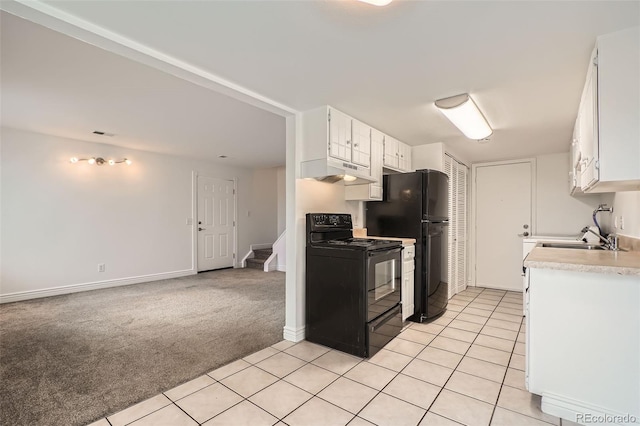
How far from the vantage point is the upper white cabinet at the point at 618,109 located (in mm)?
1566

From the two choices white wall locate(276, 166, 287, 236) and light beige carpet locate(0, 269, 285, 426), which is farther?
white wall locate(276, 166, 287, 236)

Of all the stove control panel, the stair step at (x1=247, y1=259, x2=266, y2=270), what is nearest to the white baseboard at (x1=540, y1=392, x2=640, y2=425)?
the stove control panel

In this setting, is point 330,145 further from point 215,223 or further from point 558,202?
point 215,223

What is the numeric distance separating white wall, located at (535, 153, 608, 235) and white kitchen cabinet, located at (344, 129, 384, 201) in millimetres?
3055

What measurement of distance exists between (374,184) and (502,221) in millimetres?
2983

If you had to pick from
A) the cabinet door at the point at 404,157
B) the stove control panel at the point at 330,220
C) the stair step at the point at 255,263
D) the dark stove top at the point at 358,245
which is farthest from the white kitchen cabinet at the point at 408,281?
the stair step at the point at 255,263

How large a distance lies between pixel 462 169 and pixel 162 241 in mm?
5506

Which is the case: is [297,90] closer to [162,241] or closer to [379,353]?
[379,353]

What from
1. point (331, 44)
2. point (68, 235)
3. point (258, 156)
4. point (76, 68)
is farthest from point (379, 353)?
point (68, 235)

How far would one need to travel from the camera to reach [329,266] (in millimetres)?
2764

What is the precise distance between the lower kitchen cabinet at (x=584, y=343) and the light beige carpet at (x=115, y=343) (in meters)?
2.14

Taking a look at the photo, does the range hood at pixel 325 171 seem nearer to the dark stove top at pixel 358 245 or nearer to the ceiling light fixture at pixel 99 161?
the dark stove top at pixel 358 245

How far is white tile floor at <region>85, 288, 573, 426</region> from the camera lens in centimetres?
176

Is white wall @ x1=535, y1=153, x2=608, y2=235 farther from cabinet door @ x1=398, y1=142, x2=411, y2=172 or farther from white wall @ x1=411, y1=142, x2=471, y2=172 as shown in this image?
cabinet door @ x1=398, y1=142, x2=411, y2=172
